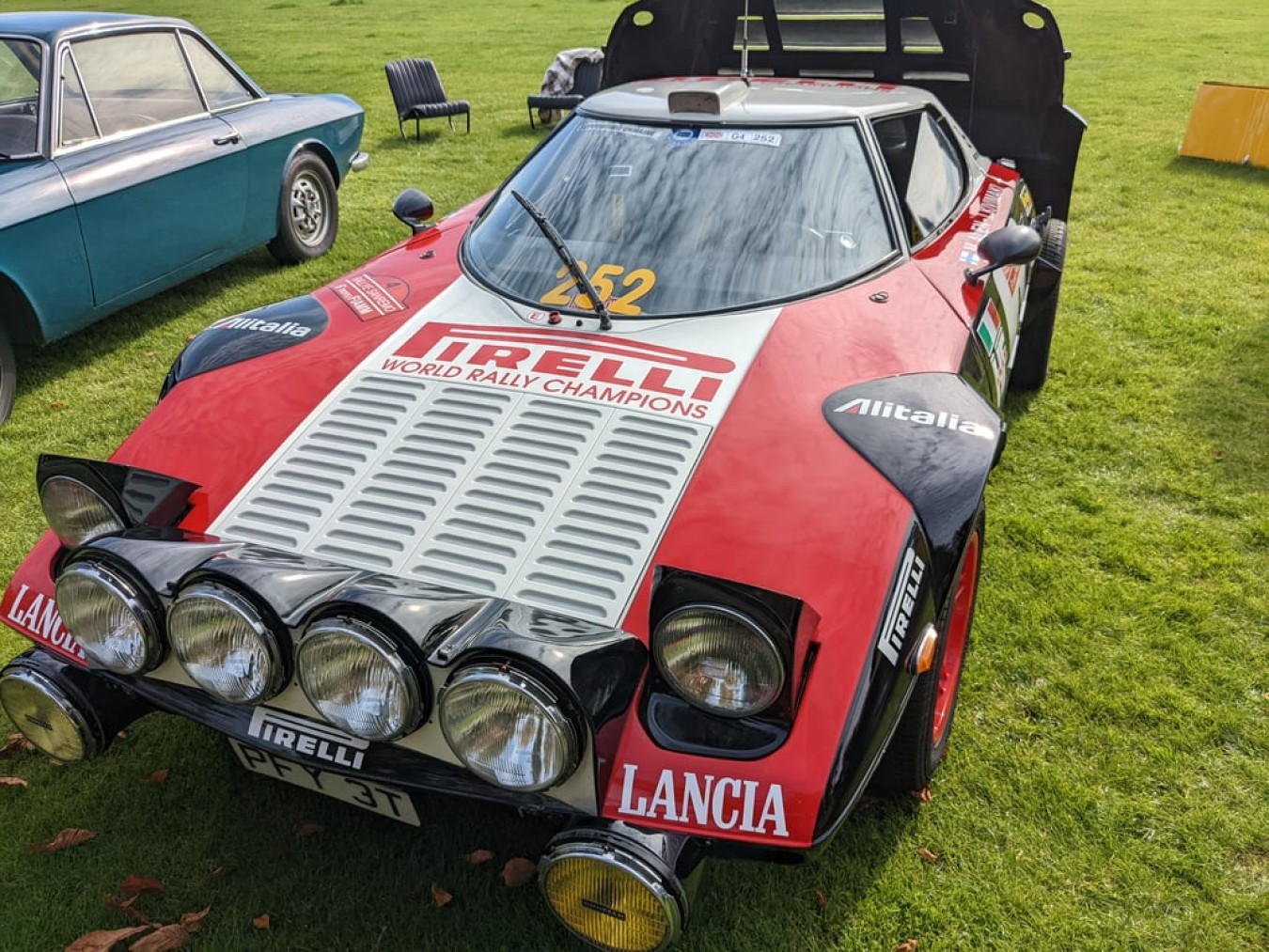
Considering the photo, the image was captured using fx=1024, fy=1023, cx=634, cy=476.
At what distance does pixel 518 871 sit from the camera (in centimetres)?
252

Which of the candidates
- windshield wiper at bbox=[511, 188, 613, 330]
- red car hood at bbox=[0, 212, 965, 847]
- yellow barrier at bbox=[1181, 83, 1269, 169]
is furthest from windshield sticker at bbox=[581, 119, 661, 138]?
yellow barrier at bbox=[1181, 83, 1269, 169]

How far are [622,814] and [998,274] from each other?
2.49 meters

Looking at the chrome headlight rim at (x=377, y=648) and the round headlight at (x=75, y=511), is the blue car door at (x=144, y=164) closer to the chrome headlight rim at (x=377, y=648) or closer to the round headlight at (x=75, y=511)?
the round headlight at (x=75, y=511)

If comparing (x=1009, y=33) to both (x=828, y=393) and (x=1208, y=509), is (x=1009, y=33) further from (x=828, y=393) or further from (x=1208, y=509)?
(x=828, y=393)

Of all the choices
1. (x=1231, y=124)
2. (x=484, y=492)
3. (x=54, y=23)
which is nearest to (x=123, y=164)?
(x=54, y=23)

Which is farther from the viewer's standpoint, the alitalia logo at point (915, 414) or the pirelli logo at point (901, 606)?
the alitalia logo at point (915, 414)

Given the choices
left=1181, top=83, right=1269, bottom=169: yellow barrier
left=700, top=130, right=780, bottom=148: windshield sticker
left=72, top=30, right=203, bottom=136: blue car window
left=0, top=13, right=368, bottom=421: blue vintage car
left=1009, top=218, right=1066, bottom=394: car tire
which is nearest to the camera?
left=700, top=130, right=780, bottom=148: windshield sticker

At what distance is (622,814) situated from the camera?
1.94 m

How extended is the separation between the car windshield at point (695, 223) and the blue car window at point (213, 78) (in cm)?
342

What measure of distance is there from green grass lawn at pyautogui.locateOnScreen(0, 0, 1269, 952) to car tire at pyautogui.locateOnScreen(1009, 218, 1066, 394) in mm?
129

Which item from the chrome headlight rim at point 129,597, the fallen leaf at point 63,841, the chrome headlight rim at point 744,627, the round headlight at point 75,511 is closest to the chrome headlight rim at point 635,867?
the chrome headlight rim at point 744,627

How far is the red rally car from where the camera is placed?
76.3 inches

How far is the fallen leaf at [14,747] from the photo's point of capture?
2.96 metres

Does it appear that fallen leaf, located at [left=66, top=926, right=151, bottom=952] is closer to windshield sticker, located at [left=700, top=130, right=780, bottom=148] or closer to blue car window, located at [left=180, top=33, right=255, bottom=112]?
windshield sticker, located at [left=700, top=130, right=780, bottom=148]
